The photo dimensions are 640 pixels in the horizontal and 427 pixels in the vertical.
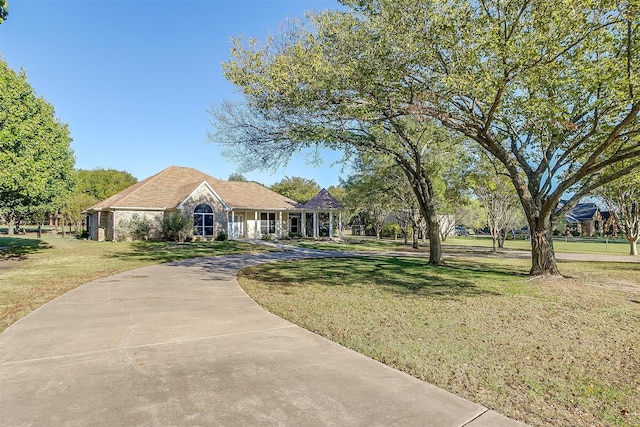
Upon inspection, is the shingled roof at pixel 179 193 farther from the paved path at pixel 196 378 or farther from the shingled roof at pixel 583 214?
the shingled roof at pixel 583 214

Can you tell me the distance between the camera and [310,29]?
11.4 metres

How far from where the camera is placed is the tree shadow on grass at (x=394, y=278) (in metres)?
9.66

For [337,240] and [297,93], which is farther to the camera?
[337,240]

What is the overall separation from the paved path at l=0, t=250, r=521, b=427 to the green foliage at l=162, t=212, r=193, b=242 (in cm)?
A: 2036

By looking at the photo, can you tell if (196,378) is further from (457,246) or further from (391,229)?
(391,229)

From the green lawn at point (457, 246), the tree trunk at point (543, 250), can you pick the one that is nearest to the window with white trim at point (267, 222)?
the green lawn at point (457, 246)

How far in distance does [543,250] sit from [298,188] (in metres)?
43.3

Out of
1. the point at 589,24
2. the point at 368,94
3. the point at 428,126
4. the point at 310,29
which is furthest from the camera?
the point at 428,126

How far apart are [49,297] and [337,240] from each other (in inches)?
1025

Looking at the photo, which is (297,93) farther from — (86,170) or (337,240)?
(86,170)

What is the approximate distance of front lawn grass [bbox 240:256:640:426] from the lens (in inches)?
147

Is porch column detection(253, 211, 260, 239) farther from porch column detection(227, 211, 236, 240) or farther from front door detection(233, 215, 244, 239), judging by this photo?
porch column detection(227, 211, 236, 240)

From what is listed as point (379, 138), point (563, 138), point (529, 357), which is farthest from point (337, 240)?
point (529, 357)

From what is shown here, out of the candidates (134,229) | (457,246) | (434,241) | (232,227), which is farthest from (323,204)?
(434,241)
